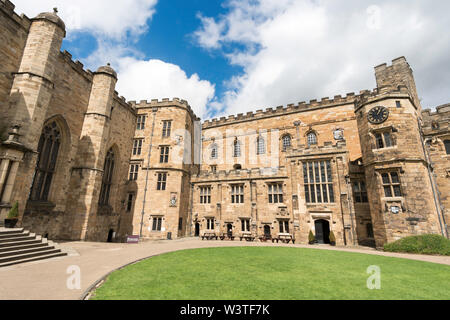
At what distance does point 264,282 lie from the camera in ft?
21.0

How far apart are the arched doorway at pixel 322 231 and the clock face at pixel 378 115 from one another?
10.4 metres

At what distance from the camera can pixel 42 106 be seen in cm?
1316

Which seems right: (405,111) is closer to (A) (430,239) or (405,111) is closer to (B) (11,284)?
(A) (430,239)

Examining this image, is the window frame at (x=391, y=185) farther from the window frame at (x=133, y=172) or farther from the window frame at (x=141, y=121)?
the window frame at (x=141, y=121)

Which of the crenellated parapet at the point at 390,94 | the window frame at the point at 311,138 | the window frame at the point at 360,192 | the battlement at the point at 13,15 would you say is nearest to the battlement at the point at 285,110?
the window frame at the point at 311,138

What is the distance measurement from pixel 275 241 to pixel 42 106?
22.1m


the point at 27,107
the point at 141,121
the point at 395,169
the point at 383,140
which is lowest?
the point at 395,169

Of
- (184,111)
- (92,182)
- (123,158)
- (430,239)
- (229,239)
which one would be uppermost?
(184,111)

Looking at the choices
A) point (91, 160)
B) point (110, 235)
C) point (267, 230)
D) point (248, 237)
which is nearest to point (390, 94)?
point (267, 230)

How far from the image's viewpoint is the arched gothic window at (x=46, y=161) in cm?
1494

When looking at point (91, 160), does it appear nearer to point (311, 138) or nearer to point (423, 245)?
point (311, 138)

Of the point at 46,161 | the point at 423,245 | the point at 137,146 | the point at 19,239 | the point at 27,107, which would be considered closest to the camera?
the point at 19,239

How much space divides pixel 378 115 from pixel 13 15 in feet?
94.1
